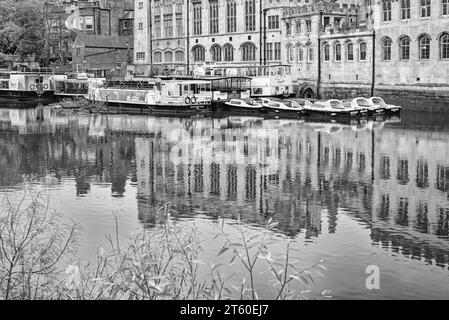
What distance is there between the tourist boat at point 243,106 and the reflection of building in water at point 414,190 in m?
20.9

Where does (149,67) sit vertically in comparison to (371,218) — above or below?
above

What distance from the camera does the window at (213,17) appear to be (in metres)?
83.7

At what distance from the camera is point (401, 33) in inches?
2381

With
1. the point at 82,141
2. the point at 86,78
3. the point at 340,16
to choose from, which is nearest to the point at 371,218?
the point at 82,141

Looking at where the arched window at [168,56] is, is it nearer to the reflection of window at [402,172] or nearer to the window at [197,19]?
the window at [197,19]

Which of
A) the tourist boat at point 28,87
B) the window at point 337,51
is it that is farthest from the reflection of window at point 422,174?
the tourist boat at point 28,87

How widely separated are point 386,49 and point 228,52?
23.7m

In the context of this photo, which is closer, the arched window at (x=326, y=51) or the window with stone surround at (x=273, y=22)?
the arched window at (x=326, y=51)

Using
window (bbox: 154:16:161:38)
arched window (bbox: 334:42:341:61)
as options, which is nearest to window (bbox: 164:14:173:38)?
window (bbox: 154:16:161:38)

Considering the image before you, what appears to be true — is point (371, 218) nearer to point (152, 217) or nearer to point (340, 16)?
point (152, 217)

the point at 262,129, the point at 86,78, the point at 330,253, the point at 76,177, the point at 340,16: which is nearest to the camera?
the point at 330,253

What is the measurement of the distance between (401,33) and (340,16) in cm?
1091

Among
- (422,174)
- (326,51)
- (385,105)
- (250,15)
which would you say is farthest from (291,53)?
(422,174)

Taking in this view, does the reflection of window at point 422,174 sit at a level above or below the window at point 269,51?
below
